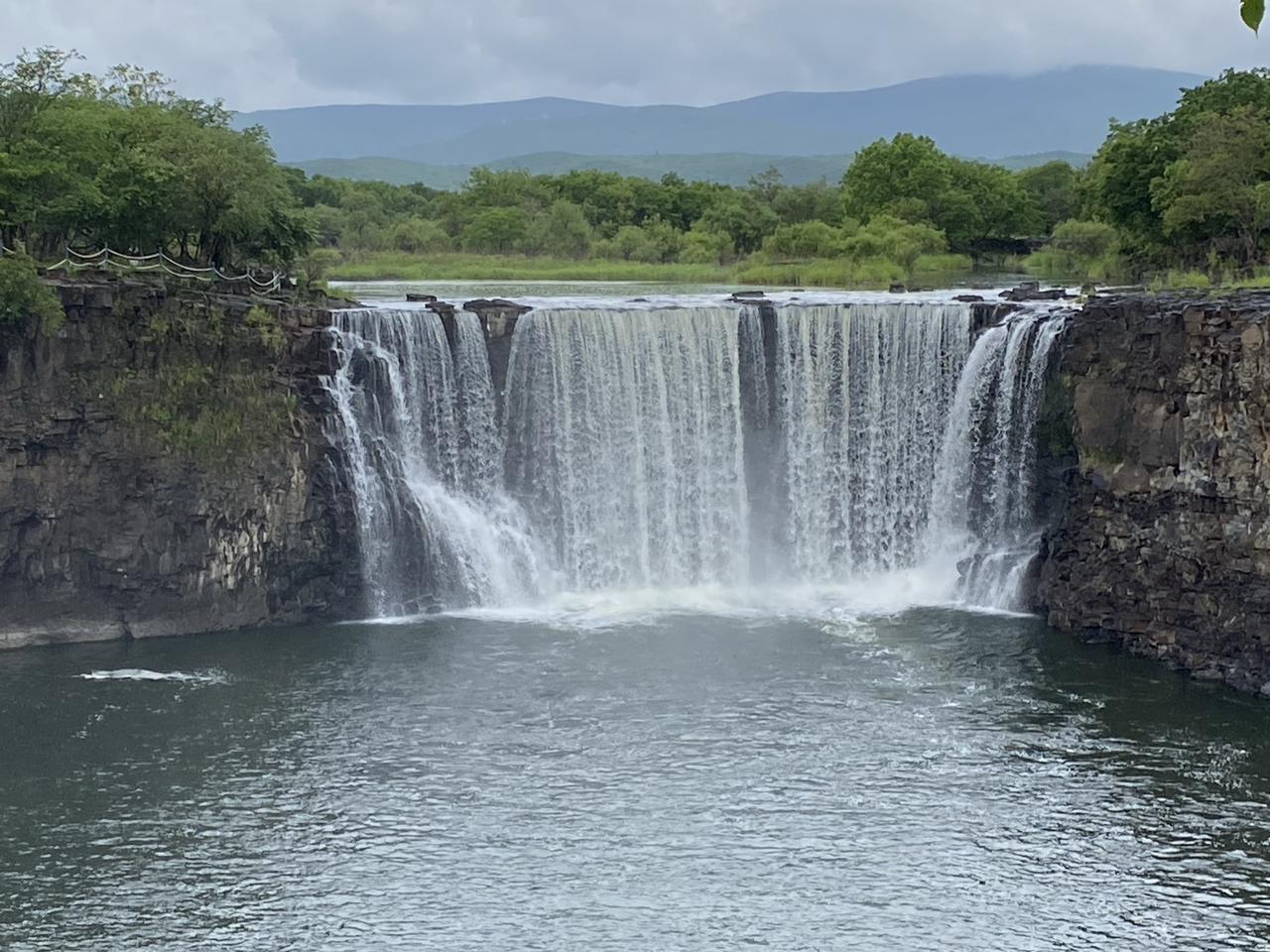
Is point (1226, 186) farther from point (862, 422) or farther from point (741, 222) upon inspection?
point (741, 222)

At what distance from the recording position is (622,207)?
93.9 metres

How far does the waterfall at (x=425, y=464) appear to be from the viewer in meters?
40.3

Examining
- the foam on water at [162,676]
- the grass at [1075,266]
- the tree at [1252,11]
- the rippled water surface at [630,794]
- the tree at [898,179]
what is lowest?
the rippled water surface at [630,794]

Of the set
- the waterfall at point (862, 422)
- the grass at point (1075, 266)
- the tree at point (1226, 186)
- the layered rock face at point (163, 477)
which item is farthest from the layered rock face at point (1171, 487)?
the grass at point (1075, 266)

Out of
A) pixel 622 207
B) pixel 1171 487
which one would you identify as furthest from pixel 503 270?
pixel 1171 487

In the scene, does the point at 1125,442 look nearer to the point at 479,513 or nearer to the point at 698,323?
the point at 698,323

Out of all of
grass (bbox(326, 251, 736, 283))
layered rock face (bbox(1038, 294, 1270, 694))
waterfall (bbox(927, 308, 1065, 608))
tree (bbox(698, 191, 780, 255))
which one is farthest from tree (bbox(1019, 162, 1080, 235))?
layered rock face (bbox(1038, 294, 1270, 694))

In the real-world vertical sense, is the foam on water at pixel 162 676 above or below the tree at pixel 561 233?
below

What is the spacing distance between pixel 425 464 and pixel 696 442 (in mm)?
6726

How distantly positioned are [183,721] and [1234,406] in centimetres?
2134

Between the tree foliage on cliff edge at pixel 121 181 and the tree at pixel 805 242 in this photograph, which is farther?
the tree at pixel 805 242

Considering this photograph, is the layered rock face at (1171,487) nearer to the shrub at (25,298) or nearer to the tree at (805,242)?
the shrub at (25,298)

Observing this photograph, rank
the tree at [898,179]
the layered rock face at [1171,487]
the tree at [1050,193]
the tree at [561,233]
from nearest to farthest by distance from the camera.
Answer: the layered rock face at [1171,487]
the tree at [561,233]
the tree at [898,179]
the tree at [1050,193]

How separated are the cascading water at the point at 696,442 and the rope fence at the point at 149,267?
3.04m
